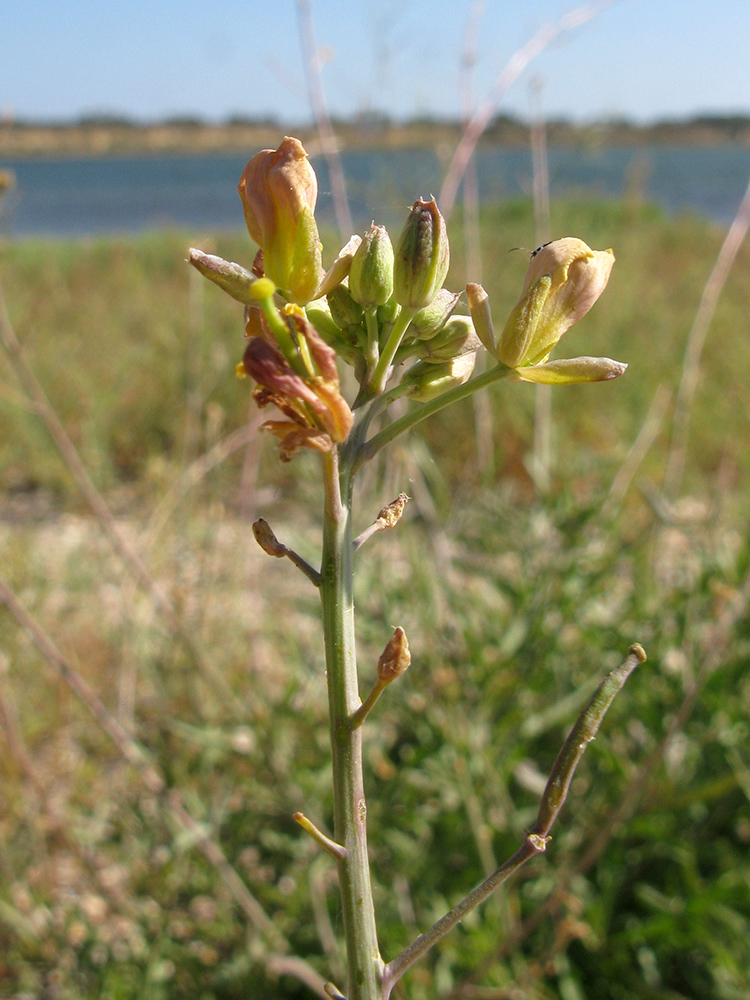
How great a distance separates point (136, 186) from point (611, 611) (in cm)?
3215

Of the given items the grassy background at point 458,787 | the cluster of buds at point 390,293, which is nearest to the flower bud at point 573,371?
the cluster of buds at point 390,293

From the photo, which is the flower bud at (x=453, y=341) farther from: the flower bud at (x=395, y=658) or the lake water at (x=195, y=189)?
the lake water at (x=195, y=189)

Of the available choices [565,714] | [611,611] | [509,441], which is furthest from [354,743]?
[509,441]

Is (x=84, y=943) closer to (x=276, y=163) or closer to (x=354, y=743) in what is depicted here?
(x=354, y=743)

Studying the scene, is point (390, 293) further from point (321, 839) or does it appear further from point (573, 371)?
point (321, 839)

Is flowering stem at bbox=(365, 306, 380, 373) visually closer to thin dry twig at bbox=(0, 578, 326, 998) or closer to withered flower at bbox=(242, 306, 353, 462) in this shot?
withered flower at bbox=(242, 306, 353, 462)

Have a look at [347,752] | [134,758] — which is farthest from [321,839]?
[134,758]

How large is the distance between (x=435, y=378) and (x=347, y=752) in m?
0.24

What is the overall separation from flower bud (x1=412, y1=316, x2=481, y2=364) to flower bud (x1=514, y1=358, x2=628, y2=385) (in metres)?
0.04

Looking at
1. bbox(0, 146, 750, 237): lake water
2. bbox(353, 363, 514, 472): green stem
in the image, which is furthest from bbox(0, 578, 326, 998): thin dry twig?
bbox(0, 146, 750, 237): lake water

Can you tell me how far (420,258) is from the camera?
0.49 m

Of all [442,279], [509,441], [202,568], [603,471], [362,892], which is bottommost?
[509,441]

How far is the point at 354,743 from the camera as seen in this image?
1.54ft

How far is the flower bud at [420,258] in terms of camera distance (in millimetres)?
488
